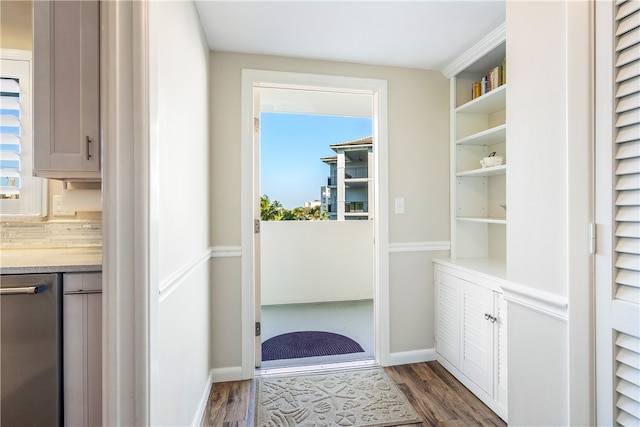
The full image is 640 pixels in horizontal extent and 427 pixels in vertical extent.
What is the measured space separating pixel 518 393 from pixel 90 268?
1.73 metres

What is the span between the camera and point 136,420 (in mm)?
855

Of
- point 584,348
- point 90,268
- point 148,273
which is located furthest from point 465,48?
point 90,268

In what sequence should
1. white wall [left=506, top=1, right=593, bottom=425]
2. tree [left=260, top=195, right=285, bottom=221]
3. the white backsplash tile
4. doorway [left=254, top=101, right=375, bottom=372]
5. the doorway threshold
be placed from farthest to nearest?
tree [left=260, top=195, right=285, bottom=221]
doorway [left=254, top=101, right=375, bottom=372]
the doorway threshold
the white backsplash tile
white wall [left=506, top=1, right=593, bottom=425]

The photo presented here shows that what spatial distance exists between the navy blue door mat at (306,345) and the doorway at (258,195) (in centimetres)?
29

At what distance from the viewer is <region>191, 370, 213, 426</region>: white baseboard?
159cm

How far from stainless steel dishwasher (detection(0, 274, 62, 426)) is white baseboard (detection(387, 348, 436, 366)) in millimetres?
2013

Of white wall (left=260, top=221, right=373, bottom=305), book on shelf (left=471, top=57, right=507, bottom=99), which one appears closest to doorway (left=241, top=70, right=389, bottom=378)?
book on shelf (left=471, top=57, right=507, bottom=99)

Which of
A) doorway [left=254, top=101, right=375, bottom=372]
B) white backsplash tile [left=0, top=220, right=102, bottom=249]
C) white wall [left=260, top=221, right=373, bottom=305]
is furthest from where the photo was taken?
white wall [left=260, top=221, right=373, bottom=305]

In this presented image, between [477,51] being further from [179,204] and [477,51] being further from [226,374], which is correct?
[226,374]

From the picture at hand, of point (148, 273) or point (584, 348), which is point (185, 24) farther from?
point (584, 348)

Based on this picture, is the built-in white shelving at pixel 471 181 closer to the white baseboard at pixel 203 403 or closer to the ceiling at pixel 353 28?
the ceiling at pixel 353 28

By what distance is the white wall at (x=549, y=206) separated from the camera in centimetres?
90

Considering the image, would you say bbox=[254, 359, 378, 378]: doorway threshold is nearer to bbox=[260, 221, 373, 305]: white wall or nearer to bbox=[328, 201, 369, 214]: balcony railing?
bbox=[260, 221, 373, 305]: white wall

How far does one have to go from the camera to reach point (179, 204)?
1298mm
